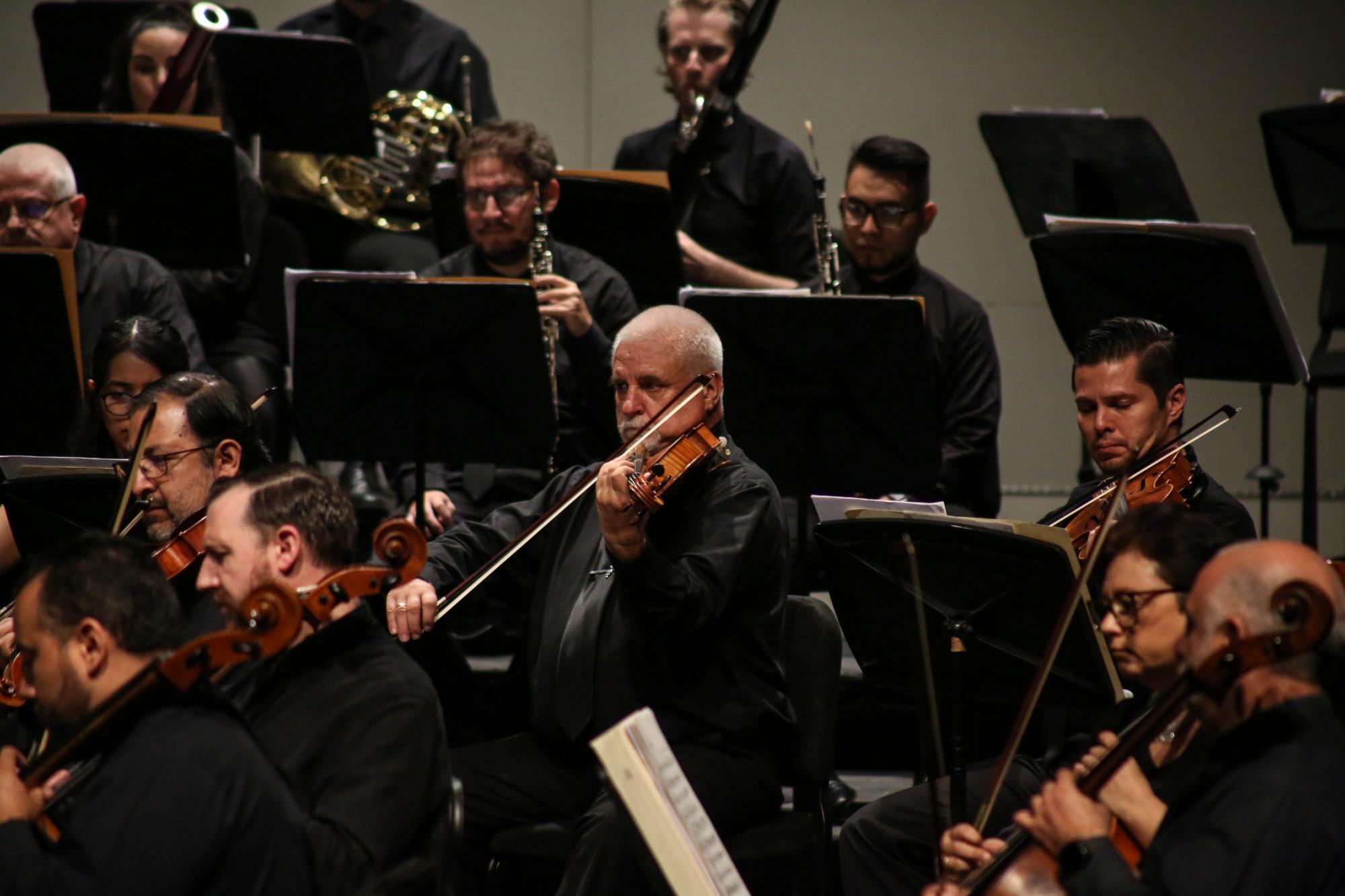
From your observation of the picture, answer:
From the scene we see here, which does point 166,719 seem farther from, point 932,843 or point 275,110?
point 275,110

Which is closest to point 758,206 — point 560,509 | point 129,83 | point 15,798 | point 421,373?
point 421,373

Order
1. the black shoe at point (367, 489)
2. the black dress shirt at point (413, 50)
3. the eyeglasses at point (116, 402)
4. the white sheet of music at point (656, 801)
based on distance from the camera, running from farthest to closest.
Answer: the black dress shirt at point (413, 50) < the black shoe at point (367, 489) < the eyeglasses at point (116, 402) < the white sheet of music at point (656, 801)

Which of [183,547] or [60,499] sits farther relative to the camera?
[60,499]

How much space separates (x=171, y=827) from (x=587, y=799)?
132 cm

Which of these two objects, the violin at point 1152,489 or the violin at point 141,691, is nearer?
the violin at point 141,691

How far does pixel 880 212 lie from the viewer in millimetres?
4496

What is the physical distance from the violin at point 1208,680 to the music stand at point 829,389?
1554mm

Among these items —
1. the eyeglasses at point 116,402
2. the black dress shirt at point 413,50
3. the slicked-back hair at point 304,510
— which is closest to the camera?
the slicked-back hair at point 304,510

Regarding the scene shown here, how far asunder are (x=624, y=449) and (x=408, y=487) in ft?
4.71

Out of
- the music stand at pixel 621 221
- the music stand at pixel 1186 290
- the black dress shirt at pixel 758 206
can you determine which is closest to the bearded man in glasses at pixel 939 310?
the music stand at pixel 1186 290

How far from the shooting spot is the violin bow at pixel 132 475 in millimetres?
2939

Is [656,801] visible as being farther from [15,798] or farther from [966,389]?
[966,389]

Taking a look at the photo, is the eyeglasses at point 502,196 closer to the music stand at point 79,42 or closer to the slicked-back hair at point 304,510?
the music stand at point 79,42

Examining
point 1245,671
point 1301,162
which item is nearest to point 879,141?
point 1301,162
